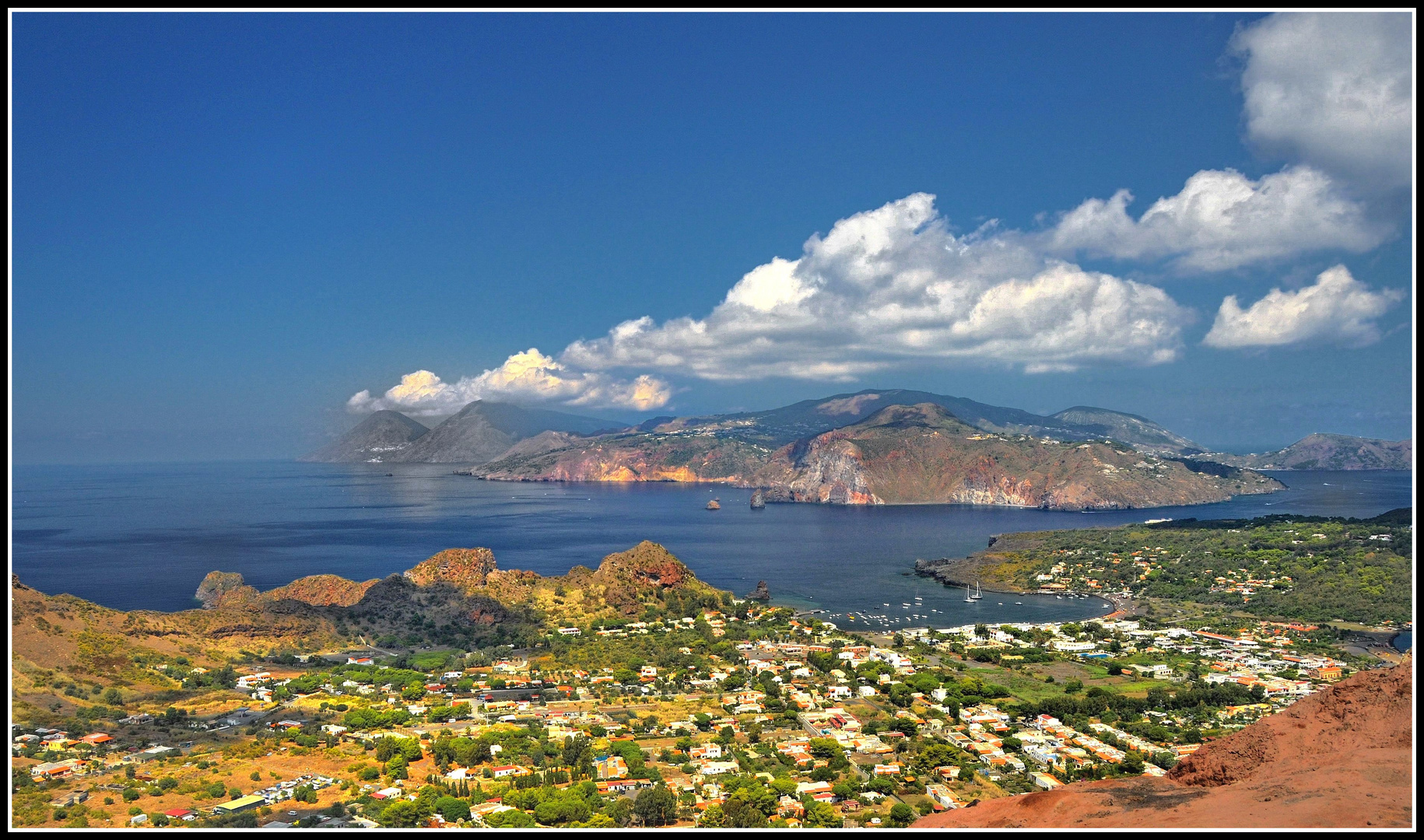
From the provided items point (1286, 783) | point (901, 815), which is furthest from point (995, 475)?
point (1286, 783)

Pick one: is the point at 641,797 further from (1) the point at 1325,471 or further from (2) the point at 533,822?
(1) the point at 1325,471

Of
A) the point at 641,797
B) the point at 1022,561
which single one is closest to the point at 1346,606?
the point at 1022,561

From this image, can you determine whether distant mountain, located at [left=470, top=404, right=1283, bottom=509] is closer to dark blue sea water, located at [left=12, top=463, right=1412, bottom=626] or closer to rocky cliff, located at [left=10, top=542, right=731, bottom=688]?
dark blue sea water, located at [left=12, top=463, right=1412, bottom=626]

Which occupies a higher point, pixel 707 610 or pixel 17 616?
pixel 17 616

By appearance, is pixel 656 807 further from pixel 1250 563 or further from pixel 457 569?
pixel 1250 563

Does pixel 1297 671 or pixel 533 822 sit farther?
pixel 1297 671

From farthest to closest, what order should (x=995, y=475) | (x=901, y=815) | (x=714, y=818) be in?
(x=995, y=475)
(x=901, y=815)
(x=714, y=818)
